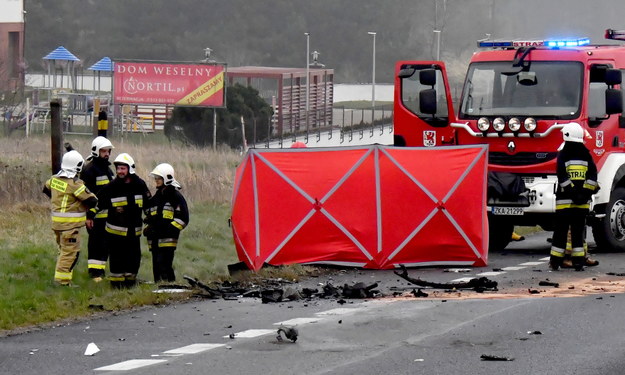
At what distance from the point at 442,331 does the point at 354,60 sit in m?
83.0

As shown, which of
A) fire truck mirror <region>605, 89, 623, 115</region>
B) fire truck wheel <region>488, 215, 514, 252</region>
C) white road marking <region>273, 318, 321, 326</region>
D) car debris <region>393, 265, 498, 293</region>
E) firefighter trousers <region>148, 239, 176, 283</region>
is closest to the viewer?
white road marking <region>273, 318, 321, 326</region>

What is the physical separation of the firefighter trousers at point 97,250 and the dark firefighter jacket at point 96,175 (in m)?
0.12

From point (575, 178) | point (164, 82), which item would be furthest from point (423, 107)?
point (164, 82)

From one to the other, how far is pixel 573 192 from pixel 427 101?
130 inches

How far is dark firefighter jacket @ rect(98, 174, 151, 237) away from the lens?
14.8m

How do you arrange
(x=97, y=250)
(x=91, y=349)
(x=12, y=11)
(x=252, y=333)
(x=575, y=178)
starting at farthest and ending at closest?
(x=12, y=11) → (x=575, y=178) → (x=97, y=250) → (x=252, y=333) → (x=91, y=349)

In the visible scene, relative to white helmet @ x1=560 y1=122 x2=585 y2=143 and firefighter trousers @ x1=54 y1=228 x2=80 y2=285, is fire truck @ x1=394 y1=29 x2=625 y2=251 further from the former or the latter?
firefighter trousers @ x1=54 y1=228 x2=80 y2=285

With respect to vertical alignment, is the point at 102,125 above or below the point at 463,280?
above

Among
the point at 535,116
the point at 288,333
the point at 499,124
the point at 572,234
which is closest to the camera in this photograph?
the point at 288,333

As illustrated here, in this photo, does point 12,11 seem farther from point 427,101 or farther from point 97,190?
point 97,190

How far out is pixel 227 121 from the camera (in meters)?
57.3

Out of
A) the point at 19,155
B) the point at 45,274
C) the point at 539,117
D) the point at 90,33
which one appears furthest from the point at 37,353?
the point at 90,33

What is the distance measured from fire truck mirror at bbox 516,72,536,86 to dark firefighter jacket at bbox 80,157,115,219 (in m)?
6.53

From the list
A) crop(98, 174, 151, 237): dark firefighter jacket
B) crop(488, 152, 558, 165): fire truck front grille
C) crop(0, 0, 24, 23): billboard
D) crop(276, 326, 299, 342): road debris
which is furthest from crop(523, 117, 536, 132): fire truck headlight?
crop(0, 0, 24, 23): billboard
